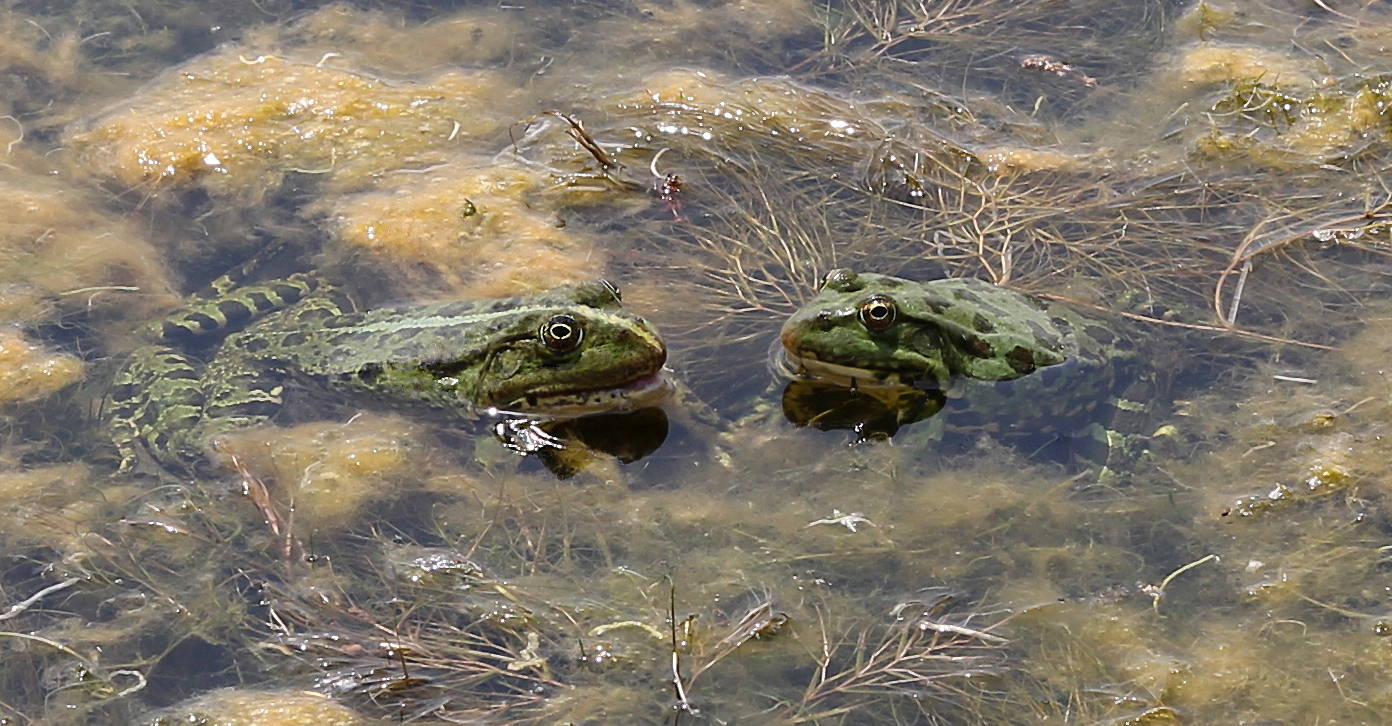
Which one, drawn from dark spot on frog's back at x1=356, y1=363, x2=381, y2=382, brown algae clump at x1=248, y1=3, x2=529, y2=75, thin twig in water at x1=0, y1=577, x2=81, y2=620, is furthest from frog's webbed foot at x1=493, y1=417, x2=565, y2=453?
brown algae clump at x1=248, y1=3, x2=529, y2=75

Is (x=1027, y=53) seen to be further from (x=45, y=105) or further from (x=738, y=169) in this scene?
(x=45, y=105)

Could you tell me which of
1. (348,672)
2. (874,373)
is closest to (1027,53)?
(874,373)

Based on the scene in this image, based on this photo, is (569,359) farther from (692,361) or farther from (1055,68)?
(1055,68)

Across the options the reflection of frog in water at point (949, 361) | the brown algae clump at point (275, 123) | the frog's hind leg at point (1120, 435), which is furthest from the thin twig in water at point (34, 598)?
the frog's hind leg at point (1120, 435)

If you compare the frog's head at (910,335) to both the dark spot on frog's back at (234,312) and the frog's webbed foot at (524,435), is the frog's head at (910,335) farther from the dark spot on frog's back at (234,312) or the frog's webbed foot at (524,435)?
the dark spot on frog's back at (234,312)

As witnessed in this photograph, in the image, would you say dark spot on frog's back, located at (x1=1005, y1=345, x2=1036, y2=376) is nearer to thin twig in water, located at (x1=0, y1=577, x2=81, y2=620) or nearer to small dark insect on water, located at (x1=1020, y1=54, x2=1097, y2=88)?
small dark insect on water, located at (x1=1020, y1=54, x2=1097, y2=88)
